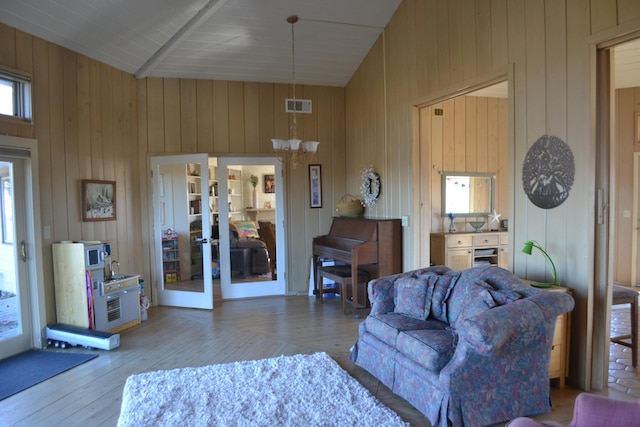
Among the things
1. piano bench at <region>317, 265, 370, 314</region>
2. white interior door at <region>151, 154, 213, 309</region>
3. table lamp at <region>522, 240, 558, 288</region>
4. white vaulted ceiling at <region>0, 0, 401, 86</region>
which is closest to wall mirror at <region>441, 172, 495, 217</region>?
piano bench at <region>317, 265, 370, 314</region>

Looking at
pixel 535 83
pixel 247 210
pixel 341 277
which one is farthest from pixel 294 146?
pixel 535 83

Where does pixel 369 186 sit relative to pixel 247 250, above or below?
above

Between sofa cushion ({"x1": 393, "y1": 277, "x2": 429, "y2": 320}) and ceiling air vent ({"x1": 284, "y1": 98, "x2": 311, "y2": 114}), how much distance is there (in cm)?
372

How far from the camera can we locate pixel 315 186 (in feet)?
20.7

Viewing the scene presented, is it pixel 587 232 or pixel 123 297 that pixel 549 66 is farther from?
pixel 123 297

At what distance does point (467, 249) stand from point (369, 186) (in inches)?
68.5

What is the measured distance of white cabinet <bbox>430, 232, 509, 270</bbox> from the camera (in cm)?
582

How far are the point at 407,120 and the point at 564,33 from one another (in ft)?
6.58

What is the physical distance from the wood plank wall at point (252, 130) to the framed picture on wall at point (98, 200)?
0.59 metres

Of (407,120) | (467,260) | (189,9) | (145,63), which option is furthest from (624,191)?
(145,63)

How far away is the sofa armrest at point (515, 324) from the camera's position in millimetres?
2281

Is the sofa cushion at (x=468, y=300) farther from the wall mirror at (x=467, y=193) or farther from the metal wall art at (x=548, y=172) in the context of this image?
the wall mirror at (x=467, y=193)

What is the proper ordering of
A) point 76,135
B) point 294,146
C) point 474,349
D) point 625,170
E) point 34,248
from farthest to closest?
1. point 625,170
2. point 76,135
3. point 294,146
4. point 34,248
5. point 474,349

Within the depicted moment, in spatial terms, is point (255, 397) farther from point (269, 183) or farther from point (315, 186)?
point (315, 186)
